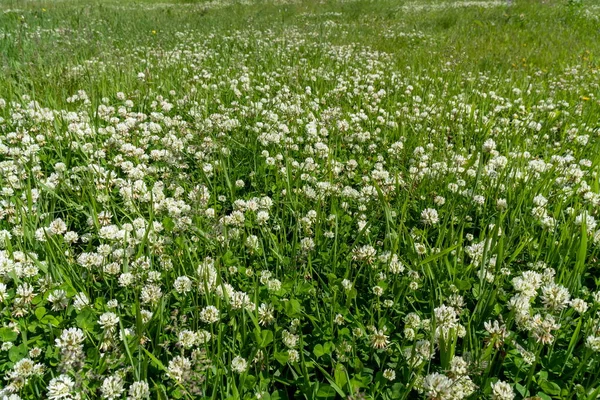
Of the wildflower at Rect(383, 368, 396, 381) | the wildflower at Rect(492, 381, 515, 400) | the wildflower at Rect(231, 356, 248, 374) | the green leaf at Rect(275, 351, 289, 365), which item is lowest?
the wildflower at Rect(383, 368, 396, 381)

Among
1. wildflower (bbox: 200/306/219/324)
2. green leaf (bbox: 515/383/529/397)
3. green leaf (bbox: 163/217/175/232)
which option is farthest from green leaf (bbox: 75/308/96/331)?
green leaf (bbox: 515/383/529/397)

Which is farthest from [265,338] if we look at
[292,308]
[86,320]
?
[86,320]

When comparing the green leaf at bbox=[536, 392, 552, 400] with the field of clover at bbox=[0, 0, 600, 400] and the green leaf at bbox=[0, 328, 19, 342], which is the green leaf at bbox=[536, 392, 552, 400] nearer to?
the field of clover at bbox=[0, 0, 600, 400]

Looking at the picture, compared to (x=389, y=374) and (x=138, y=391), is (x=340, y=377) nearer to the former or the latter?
(x=389, y=374)

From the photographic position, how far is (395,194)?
329 centimetres

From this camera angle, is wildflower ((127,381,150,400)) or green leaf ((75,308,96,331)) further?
green leaf ((75,308,96,331))

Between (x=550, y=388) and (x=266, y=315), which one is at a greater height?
(x=266, y=315)

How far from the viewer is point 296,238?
256 centimetres

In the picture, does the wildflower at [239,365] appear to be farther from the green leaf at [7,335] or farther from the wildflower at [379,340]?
the green leaf at [7,335]

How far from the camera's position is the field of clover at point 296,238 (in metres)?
1.83

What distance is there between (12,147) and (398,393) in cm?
352

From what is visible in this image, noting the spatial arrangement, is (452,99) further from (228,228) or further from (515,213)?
(228,228)

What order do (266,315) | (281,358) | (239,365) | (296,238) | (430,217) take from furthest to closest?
(430,217)
(296,238)
(266,315)
(281,358)
(239,365)

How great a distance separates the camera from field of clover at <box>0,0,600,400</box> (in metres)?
1.83
